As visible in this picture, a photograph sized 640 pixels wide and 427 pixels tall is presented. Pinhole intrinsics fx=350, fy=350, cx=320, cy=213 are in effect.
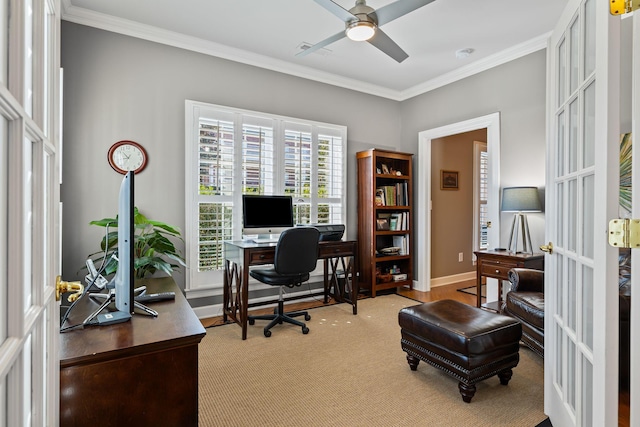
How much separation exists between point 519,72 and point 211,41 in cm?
315

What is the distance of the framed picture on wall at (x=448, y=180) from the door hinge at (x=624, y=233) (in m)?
4.19

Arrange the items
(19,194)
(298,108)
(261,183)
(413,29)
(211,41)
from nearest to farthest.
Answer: (19,194)
(413,29)
(211,41)
(261,183)
(298,108)

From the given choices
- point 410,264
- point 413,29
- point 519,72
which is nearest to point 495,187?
point 519,72

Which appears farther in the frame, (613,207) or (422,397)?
(422,397)

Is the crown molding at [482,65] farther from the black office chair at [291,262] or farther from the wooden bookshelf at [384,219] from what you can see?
the black office chair at [291,262]

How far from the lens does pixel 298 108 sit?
13.5ft

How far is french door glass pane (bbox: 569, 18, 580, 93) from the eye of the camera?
1.45 metres

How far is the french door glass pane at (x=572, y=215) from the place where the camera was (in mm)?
1462

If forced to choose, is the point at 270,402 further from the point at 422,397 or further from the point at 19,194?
the point at 19,194

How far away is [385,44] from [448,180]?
291 centimetres

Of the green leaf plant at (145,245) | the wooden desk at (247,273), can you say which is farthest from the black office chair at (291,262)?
the green leaf plant at (145,245)

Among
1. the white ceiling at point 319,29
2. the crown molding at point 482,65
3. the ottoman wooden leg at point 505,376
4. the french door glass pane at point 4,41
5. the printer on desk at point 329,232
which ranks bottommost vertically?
the ottoman wooden leg at point 505,376

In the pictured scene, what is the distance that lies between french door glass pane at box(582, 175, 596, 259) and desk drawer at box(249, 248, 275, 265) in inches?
91.0

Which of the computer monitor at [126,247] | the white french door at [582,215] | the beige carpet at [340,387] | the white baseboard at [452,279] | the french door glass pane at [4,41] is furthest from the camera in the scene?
the white baseboard at [452,279]
